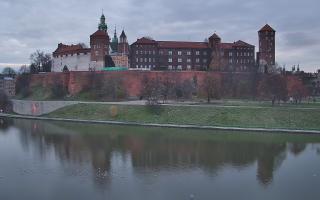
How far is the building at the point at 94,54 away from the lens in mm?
44875

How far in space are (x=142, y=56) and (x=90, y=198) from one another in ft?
123

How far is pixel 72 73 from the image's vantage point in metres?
43.8

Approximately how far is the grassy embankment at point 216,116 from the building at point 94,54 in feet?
36.5

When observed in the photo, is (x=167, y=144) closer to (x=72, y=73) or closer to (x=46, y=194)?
(x=46, y=194)

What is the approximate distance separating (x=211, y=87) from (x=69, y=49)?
20.2m

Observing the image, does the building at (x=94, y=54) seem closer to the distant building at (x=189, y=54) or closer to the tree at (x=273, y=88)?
the distant building at (x=189, y=54)

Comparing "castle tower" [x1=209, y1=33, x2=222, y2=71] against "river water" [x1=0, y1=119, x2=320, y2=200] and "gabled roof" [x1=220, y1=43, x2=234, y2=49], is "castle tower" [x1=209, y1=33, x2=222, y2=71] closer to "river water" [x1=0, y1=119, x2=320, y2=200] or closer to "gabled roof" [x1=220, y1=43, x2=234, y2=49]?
"gabled roof" [x1=220, y1=43, x2=234, y2=49]

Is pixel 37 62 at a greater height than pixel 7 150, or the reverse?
pixel 37 62

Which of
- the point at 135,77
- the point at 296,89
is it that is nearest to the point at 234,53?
the point at 296,89

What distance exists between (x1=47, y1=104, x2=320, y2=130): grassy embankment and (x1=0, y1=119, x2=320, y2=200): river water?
2.65 m

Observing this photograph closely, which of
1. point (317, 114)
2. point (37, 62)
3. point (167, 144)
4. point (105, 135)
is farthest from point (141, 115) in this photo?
point (37, 62)

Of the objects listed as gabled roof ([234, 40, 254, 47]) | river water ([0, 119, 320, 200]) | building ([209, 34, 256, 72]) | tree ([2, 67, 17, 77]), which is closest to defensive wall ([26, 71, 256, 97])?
building ([209, 34, 256, 72])

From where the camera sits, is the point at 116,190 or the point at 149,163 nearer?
the point at 116,190

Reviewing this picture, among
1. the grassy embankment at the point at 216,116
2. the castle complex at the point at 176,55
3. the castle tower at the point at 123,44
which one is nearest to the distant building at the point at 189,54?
the castle complex at the point at 176,55
